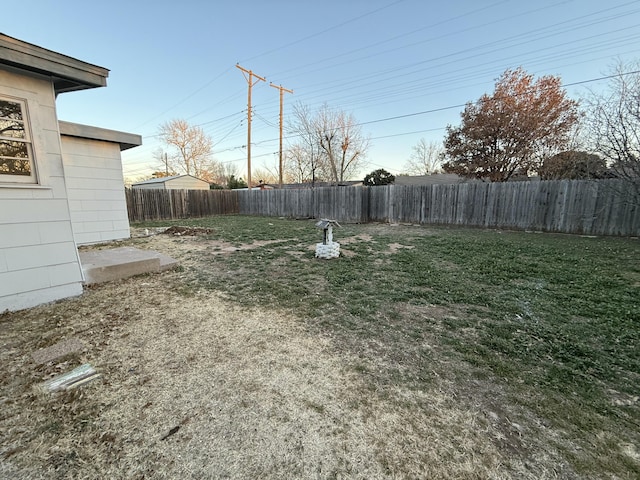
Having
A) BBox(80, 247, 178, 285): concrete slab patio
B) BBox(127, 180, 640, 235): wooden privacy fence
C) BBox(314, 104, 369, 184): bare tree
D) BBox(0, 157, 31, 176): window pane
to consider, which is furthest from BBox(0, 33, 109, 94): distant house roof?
BBox(314, 104, 369, 184): bare tree

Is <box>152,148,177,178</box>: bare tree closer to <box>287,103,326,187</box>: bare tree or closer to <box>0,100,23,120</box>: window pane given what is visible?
<box>287,103,326,187</box>: bare tree

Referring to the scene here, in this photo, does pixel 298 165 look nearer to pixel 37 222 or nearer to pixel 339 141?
pixel 339 141

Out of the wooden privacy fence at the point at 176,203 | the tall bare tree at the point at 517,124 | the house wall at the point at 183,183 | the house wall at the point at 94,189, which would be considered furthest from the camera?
the house wall at the point at 183,183

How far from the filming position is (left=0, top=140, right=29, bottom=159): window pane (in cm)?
274

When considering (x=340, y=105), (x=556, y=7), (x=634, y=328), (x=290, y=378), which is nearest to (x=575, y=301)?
(x=634, y=328)

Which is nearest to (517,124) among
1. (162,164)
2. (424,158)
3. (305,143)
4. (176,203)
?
(305,143)

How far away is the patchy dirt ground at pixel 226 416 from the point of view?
1.24m

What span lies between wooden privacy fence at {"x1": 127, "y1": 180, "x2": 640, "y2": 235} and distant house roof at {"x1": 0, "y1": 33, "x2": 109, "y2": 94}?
31.5ft

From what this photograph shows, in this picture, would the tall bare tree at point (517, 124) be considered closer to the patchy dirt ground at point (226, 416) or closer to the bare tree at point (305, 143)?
the bare tree at point (305, 143)

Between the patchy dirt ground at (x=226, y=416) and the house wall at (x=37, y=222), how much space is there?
62cm

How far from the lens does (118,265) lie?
12.7ft

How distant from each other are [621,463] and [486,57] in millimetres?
15428

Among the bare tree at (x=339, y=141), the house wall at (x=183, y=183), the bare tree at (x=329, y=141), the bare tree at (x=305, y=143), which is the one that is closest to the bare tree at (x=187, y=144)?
the house wall at (x=183, y=183)

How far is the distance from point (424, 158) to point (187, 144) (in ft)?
83.3
